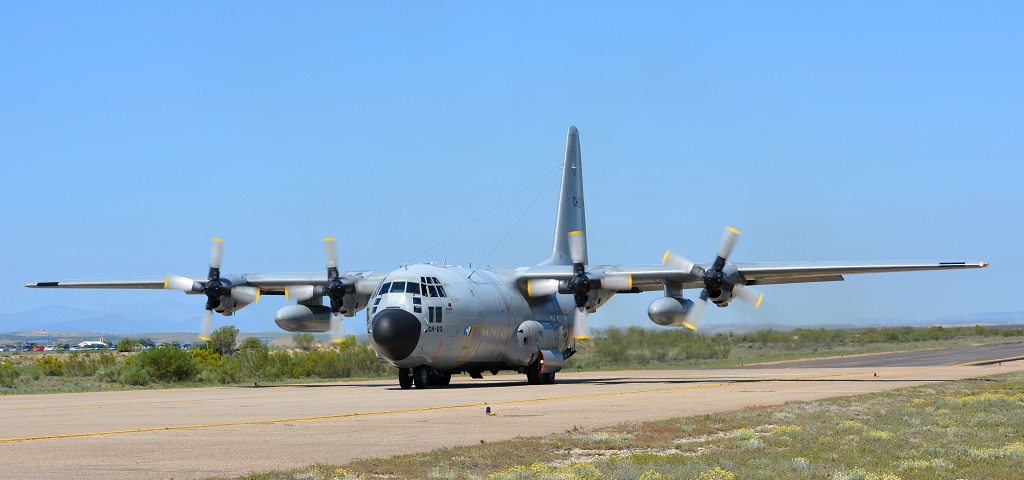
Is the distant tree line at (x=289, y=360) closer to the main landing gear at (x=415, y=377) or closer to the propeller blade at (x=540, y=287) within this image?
the main landing gear at (x=415, y=377)

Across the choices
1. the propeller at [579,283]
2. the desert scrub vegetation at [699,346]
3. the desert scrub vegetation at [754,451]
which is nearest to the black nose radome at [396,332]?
the propeller at [579,283]

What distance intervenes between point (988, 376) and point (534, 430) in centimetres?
2614

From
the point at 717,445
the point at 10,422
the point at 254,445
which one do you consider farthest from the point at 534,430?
the point at 10,422

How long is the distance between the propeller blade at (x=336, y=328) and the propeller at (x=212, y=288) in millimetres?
2902

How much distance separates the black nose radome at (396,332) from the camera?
30.5 meters

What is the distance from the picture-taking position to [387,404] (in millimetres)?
24094

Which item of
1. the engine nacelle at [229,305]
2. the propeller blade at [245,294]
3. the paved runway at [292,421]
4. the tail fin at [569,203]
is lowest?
→ the paved runway at [292,421]

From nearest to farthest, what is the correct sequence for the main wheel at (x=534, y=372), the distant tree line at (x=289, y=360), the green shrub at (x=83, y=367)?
the main wheel at (x=534, y=372)
the distant tree line at (x=289, y=360)
the green shrub at (x=83, y=367)

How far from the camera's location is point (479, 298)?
112 ft

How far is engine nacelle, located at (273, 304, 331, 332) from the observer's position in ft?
123

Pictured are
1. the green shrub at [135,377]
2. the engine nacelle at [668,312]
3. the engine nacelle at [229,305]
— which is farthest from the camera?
the green shrub at [135,377]

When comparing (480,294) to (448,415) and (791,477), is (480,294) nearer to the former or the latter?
(448,415)

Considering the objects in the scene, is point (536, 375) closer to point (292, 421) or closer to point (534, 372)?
point (534, 372)

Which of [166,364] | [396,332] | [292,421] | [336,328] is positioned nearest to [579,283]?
[396,332]
